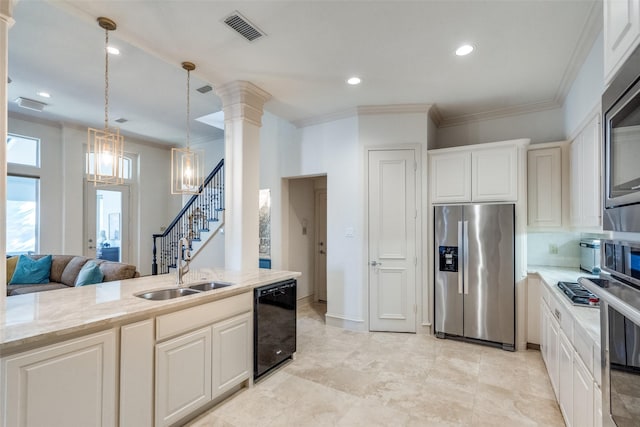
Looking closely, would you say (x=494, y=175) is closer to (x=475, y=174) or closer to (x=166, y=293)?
(x=475, y=174)

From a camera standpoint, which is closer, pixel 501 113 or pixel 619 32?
pixel 619 32

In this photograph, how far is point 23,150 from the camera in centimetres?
550

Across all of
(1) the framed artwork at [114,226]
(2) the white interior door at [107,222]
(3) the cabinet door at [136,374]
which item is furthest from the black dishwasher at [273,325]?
(1) the framed artwork at [114,226]

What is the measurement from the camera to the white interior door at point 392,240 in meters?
4.02

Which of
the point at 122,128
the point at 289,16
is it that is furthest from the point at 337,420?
the point at 122,128

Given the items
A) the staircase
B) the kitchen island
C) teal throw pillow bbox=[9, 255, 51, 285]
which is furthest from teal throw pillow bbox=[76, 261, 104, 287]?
the kitchen island

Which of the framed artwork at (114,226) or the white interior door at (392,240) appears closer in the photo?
the white interior door at (392,240)

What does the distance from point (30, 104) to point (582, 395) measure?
7.17 m

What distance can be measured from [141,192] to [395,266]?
6077 millimetres

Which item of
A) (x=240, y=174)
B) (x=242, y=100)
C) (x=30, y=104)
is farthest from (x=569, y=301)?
(x=30, y=104)

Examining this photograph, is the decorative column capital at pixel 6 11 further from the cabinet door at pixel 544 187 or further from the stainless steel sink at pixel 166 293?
the cabinet door at pixel 544 187

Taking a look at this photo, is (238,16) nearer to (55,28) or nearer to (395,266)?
(55,28)

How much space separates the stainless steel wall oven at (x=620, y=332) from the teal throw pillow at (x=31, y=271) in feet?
21.0

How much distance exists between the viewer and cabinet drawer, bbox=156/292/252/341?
2.01 meters
